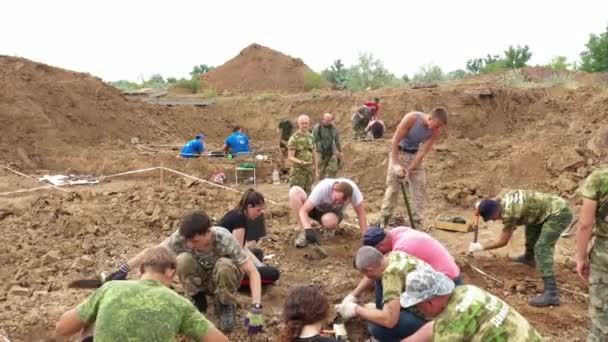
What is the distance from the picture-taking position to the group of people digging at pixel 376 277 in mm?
2330

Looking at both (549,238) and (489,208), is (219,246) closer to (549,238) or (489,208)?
(489,208)

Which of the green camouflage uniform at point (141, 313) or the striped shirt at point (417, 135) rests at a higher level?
Result: the striped shirt at point (417, 135)

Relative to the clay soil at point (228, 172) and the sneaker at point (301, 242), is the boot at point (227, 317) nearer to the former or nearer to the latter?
the clay soil at point (228, 172)

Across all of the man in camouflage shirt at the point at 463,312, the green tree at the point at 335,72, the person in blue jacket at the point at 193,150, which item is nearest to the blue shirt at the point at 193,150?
the person in blue jacket at the point at 193,150

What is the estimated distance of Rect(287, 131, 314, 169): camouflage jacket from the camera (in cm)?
685

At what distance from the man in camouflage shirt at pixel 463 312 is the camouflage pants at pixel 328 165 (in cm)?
534

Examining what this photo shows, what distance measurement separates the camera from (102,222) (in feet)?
20.7

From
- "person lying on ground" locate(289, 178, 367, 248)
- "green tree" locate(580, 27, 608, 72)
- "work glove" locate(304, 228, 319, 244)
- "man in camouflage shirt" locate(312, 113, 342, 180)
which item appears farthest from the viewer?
"green tree" locate(580, 27, 608, 72)

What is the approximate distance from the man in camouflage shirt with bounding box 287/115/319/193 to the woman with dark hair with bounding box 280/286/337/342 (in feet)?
Result: 14.0

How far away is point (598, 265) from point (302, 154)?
161 inches

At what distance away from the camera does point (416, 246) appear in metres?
3.38

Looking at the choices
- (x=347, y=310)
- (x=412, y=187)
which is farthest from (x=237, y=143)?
(x=347, y=310)

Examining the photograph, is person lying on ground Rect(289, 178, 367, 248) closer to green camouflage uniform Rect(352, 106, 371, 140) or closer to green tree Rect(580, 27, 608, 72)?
green camouflage uniform Rect(352, 106, 371, 140)

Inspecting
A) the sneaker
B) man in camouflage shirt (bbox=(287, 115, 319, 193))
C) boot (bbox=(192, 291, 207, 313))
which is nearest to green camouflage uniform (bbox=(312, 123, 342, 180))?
man in camouflage shirt (bbox=(287, 115, 319, 193))
